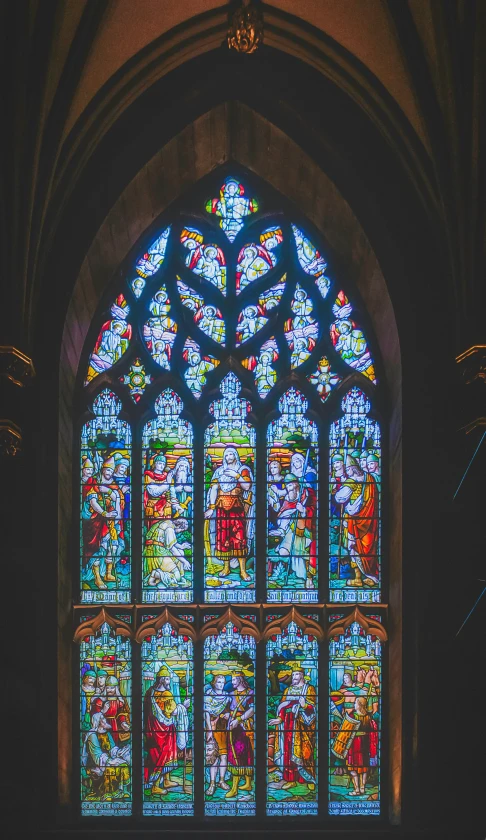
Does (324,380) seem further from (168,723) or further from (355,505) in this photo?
(168,723)

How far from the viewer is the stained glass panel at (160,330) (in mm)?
16844

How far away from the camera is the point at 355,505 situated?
16.4 m

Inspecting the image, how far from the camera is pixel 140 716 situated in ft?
52.6

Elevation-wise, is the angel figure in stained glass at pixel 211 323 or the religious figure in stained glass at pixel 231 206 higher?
the religious figure in stained glass at pixel 231 206

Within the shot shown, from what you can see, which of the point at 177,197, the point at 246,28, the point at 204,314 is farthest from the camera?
the point at 177,197

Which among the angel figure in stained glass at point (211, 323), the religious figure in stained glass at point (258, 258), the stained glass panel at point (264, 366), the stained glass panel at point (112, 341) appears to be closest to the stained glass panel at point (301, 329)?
the stained glass panel at point (264, 366)

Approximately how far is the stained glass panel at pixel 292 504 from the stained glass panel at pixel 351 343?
56 cm

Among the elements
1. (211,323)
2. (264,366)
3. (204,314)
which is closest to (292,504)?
(264,366)
